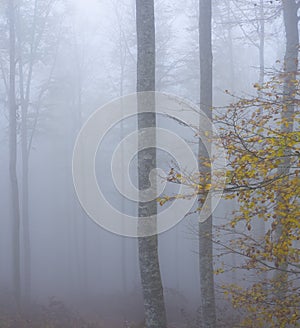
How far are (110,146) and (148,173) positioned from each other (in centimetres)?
2303

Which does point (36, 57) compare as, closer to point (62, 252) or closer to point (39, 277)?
point (39, 277)

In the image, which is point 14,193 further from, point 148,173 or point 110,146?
point 110,146

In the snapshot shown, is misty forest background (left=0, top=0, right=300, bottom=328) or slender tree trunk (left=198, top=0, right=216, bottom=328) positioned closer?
slender tree trunk (left=198, top=0, right=216, bottom=328)

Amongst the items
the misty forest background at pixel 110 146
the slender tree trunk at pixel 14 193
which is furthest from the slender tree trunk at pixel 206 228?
the slender tree trunk at pixel 14 193

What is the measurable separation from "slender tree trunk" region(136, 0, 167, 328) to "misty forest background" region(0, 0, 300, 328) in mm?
33

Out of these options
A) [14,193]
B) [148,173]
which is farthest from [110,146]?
[148,173]

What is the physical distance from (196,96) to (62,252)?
14106 millimetres

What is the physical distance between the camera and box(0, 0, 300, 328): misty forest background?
8320 millimetres

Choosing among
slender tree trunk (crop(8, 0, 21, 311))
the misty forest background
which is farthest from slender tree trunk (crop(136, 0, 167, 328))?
slender tree trunk (crop(8, 0, 21, 311))

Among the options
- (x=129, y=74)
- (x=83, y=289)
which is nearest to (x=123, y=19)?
(x=129, y=74)

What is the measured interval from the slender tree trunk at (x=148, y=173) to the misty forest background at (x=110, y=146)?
0.11 feet

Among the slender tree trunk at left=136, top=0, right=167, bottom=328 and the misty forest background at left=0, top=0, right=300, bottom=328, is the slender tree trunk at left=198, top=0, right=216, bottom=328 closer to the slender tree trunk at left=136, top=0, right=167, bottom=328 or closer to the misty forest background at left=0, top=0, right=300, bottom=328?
the misty forest background at left=0, top=0, right=300, bottom=328

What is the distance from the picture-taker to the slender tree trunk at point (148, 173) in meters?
6.44

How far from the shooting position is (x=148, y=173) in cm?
650
